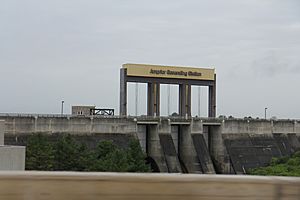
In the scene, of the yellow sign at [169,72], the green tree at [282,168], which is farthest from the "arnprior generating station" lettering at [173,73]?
the green tree at [282,168]

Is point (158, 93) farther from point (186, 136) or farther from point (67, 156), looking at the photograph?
point (67, 156)

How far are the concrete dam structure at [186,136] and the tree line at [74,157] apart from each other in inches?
95.3

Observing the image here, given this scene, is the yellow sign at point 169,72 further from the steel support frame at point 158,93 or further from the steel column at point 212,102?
the steel column at point 212,102

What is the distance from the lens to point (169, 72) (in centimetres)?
6831

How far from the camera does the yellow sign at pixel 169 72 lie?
216ft

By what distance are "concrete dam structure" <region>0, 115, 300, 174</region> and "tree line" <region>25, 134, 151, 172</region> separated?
242 cm

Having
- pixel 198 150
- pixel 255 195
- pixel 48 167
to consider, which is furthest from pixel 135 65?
pixel 255 195

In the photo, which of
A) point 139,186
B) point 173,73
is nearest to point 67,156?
point 173,73

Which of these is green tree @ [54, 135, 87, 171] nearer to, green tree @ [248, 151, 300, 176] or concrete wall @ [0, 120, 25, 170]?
green tree @ [248, 151, 300, 176]

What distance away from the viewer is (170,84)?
7006 centimetres

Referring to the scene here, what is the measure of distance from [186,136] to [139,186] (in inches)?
2288

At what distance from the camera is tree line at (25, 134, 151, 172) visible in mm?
45719

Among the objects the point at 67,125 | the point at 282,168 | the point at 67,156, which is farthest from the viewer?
the point at 67,125

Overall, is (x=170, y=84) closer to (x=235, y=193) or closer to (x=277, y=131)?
(x=277, y=131)
